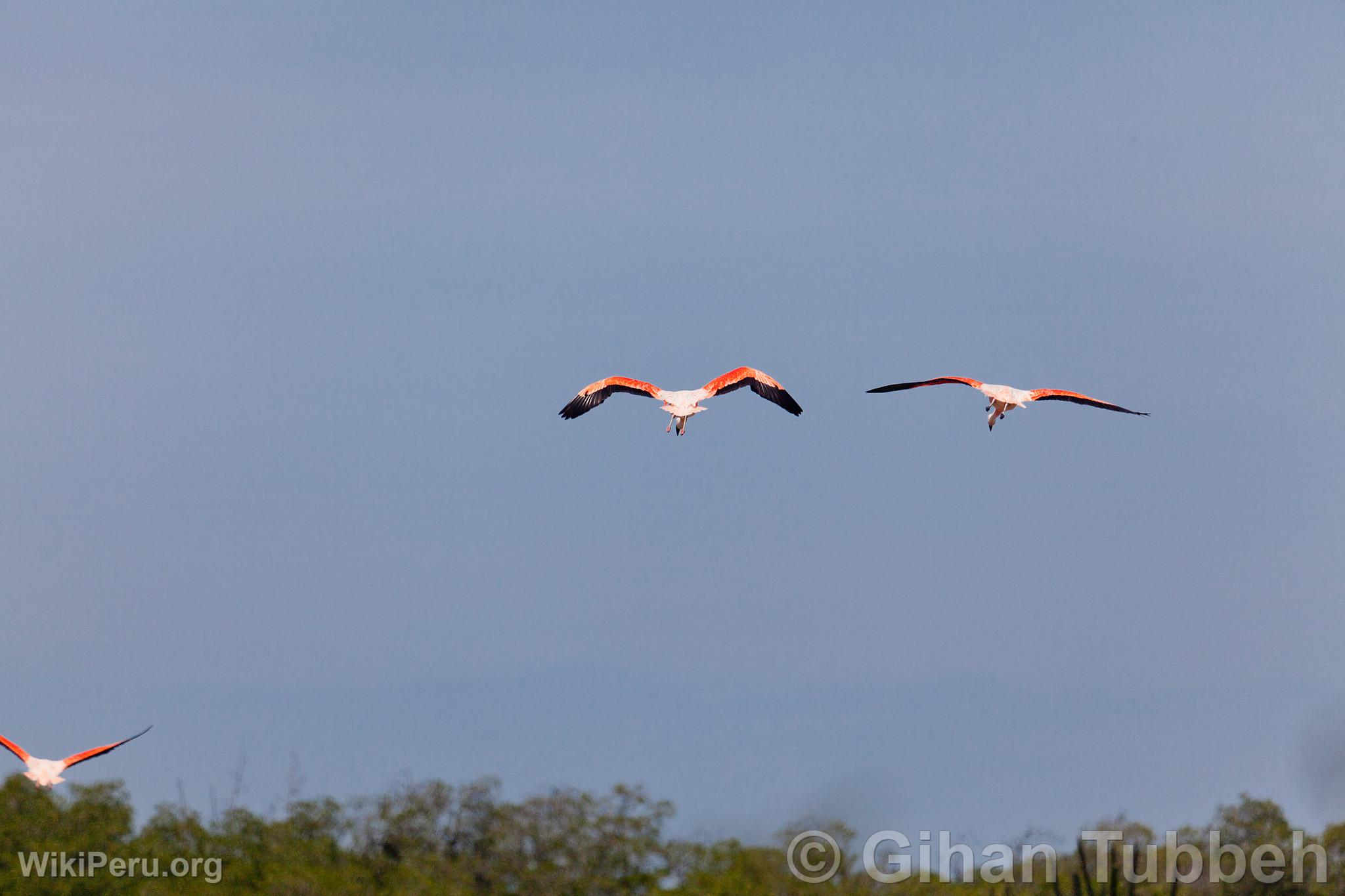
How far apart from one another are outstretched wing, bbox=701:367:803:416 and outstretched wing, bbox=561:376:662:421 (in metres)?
1.32

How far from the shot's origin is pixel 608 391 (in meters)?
48.3

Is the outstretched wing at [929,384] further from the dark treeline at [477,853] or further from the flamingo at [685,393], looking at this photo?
the dark treeline at [477,853]

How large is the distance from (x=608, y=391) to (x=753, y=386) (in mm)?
3457

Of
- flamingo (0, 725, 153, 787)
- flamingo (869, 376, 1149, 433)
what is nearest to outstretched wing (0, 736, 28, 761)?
flamingo (0, 725, 153, 787)

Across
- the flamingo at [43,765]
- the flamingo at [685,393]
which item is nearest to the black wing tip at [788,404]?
the flamingo at [685,393]

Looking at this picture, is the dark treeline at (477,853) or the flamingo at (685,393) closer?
the flamingo at (685,393)

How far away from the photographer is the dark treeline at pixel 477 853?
77312 millimetres

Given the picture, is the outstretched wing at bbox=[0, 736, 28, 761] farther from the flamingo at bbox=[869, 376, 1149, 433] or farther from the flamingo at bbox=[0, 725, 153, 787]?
the flamingo at bbox=[869, 376, 1149, 433]

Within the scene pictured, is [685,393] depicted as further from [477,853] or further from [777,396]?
[477,853]

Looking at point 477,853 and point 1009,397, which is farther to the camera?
point 477,853

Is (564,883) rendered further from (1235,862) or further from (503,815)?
(1235,862)

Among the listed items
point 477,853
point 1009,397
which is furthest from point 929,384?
point 477,853

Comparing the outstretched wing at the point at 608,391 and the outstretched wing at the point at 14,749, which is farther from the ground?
the outstretched wing at the point at 608,391

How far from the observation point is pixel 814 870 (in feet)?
250
